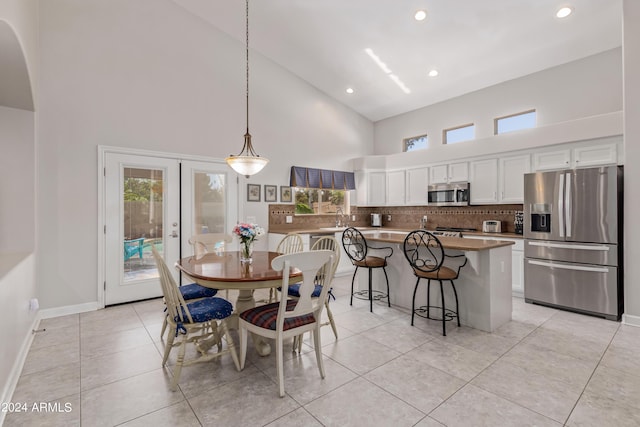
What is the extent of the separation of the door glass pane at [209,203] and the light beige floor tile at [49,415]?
2.83 m

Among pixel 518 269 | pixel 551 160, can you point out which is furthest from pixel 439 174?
pixel 518 269

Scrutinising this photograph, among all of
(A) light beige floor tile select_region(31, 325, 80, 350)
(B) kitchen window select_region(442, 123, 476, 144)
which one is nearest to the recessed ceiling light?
(B) kitchen window select_region(442, 123, 476, 144)

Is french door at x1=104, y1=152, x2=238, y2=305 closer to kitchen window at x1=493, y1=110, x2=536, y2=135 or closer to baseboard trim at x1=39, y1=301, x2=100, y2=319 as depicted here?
baseboard trim at x1=39, y1=301, x2=100, y2=319

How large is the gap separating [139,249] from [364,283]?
10.4 feet

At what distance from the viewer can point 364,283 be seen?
4383 millimetres

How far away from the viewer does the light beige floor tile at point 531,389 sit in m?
1.91

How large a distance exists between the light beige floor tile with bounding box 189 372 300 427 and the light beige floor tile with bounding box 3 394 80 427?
2.28 ft

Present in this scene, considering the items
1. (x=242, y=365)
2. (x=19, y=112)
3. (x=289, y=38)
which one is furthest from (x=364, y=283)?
(x=19, y=112)

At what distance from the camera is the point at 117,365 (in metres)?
2.49

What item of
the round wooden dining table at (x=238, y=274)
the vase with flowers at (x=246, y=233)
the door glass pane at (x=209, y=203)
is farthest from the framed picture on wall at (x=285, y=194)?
the vase with flowers at (x=246, y=233)

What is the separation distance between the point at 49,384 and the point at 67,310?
186cm

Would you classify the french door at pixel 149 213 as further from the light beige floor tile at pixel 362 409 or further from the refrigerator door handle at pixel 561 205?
the refrigerator door handle at pixel 561 205

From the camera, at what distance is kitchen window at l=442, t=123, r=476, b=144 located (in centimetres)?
577

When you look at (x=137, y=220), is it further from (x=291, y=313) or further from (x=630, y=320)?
(x=630, y=320)
